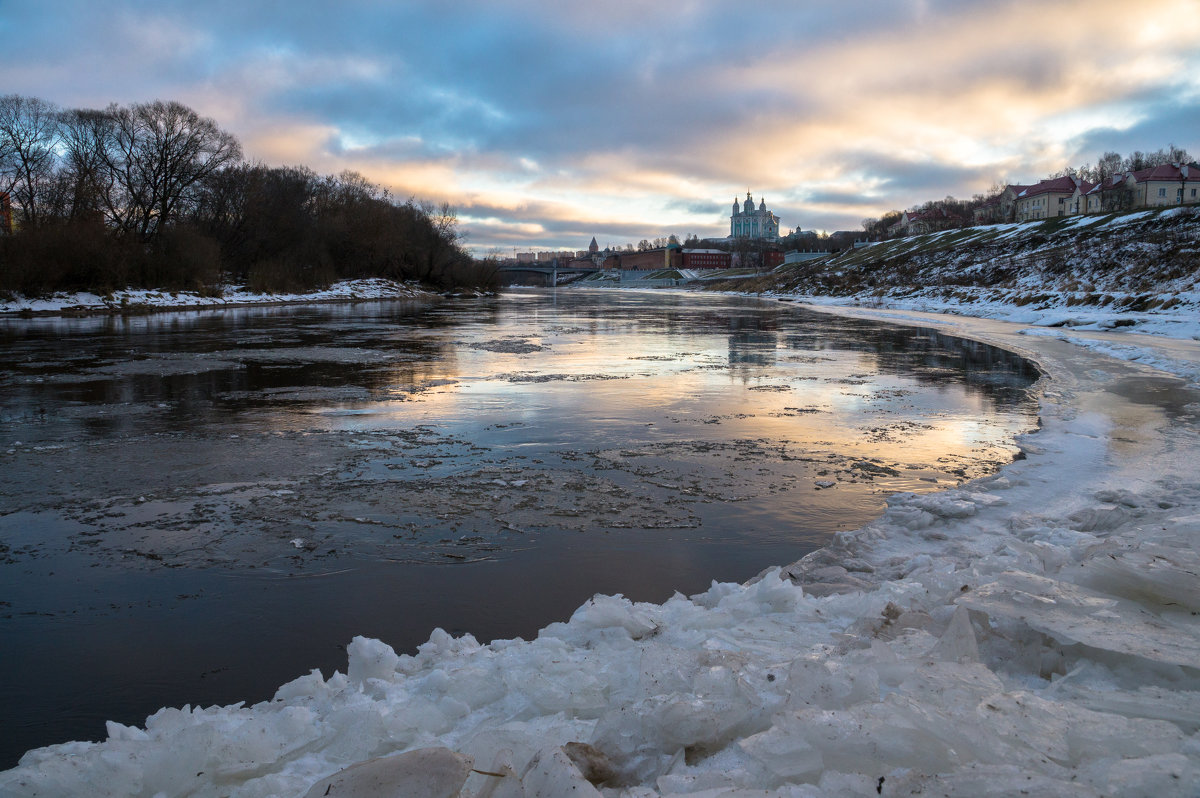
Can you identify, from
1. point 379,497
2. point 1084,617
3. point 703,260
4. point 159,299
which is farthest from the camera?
point 703,260

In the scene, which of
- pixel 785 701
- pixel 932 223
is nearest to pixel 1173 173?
pixel 932 223

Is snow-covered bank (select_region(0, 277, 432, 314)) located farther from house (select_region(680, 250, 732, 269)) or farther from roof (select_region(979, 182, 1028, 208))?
house (select_region(680, 250, 732, 269))

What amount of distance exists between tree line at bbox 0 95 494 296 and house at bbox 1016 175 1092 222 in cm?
9508

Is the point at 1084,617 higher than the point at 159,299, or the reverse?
the point at 159,299

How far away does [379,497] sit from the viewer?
5.97 meters

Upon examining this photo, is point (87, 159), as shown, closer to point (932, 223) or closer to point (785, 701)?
point (785, 701)

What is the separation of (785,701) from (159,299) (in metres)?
43.4

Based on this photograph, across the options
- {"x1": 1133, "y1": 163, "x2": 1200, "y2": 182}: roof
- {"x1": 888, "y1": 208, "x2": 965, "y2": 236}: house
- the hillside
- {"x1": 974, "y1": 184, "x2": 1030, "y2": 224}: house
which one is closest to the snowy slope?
the hillside

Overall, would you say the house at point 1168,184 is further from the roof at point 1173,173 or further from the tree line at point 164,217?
the tree line at point 164,217

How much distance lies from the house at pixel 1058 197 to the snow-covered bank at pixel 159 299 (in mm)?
95189

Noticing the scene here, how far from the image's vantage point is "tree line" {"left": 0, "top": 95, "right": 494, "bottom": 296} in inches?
1380

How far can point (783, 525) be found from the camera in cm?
547

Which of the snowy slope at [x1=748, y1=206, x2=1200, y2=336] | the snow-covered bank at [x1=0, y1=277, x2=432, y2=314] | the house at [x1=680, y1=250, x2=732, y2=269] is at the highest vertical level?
the house at [x1=680, y1=250, x2=732, y2=269]

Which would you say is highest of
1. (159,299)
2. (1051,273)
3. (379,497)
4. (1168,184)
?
(1168,184)
